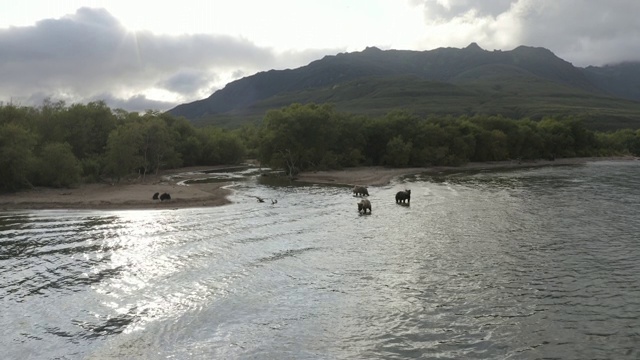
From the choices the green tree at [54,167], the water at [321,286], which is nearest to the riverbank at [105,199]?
the green tree at [54,167]

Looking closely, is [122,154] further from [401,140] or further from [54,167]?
[401,140]

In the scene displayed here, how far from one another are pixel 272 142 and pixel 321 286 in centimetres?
7781

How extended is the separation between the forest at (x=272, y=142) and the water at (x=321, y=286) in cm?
2549

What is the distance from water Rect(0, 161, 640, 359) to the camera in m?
16.3

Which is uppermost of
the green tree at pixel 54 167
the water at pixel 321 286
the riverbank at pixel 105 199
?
the green tree at pixel 54 167

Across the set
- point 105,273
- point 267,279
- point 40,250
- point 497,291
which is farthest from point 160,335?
point 40,250

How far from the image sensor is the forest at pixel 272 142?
6456cm

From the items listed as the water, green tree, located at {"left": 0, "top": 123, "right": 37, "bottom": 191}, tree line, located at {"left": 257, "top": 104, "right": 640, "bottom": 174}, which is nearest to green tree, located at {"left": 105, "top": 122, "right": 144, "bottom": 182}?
green tree, located at {"left": 0, "top": 123, "right": 37, "bottom": 191}

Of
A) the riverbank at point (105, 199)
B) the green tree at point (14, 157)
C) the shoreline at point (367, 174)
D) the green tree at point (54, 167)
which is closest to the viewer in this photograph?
the riverbank at point (105, 199)

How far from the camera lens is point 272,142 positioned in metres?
98.7

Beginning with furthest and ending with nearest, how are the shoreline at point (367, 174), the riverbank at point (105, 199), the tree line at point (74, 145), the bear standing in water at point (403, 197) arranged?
the shoreline at point (367, 174)
the tree line at point (74, 145)
the bear standing in water at point (403, 197)
the riverbank at point (105, 199)

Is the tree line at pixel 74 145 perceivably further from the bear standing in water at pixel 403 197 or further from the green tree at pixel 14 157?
the bear standing in water at pixel 403 197

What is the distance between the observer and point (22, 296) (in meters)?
→ 21.2

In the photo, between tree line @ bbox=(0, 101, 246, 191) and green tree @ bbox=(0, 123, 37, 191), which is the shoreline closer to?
tree line @ bbox=(0, 101, 246, 191)
